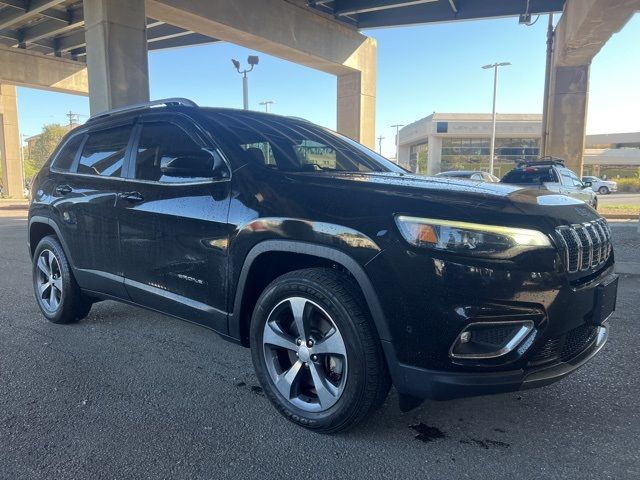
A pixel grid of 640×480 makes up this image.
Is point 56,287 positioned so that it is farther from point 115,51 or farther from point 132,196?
point 115,51

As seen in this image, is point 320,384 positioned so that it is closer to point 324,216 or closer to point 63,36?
point 324,216

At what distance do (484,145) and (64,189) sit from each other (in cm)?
5084

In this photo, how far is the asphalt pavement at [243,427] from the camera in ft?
7.47

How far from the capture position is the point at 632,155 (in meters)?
54.6

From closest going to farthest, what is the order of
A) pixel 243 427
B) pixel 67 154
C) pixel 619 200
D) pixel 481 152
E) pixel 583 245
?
pixel 583 245 → pixel 243 427 → pixel 67 154 → pixel 619 200 → pixel 481 152

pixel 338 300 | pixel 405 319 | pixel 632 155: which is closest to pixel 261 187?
pixel 338 300

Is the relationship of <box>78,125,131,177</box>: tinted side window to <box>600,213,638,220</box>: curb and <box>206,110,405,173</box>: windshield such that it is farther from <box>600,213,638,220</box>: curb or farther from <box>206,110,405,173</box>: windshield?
<box>600,213,638,220</box>: curb

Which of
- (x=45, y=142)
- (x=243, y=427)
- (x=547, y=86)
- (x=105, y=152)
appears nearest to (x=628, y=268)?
(x=243, y=427)

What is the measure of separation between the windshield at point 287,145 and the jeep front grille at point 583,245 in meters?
1.55

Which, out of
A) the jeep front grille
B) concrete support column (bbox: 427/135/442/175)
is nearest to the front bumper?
the jeep front grille

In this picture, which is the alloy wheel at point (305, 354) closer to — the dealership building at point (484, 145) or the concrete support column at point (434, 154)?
the dealership building at point (484, 145)

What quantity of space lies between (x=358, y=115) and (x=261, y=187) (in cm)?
1701

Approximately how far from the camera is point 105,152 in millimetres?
3936

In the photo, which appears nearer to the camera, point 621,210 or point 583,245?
point 583,245
